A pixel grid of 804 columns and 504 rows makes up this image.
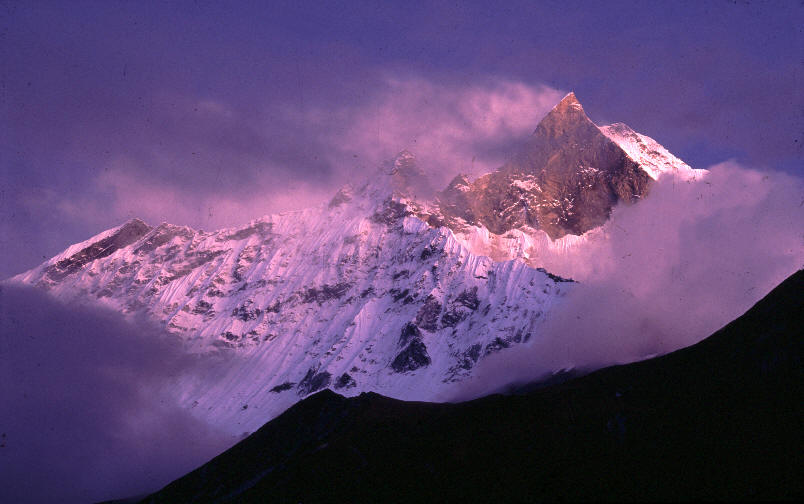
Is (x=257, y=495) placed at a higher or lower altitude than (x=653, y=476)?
higher

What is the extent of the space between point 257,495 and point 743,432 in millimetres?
80807

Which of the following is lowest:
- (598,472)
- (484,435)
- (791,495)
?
(791,495)

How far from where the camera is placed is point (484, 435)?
126688 millimetres

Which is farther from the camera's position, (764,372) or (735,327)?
(735,327)

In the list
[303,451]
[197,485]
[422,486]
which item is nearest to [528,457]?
[422,486]

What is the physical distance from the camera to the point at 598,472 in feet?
340

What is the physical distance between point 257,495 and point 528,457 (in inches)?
1963

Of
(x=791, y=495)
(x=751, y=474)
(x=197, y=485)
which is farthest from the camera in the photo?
(x=197, y=485)

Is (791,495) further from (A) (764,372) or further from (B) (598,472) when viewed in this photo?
(A) (764,372)

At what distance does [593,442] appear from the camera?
11331 cm

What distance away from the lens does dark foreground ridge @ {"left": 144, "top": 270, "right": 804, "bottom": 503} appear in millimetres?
97312

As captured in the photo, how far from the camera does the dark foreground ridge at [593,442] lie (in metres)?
97.3

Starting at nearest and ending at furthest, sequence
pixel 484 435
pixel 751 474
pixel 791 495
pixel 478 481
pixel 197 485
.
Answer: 1. pixel 791 495
2. pixel 751 474
3. pixel 478 481
4. pixel 484 435
5. pixel 197 485

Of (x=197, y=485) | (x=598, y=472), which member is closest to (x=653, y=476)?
(x=598, y=472)
